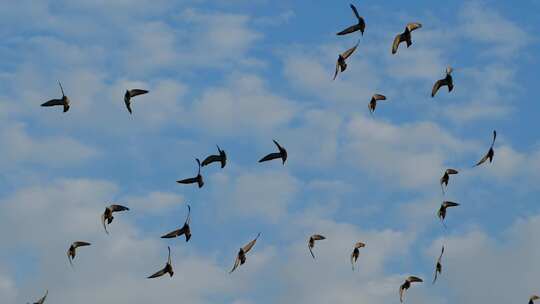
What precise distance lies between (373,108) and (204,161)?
12.5 m

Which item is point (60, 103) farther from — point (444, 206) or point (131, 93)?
point (444, 206)

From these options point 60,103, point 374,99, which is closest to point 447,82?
point 374,99

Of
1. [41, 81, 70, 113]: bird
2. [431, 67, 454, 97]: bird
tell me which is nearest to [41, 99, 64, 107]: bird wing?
[41, 81, 70, 113]: bird

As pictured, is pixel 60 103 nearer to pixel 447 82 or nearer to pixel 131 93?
pixel 131 93

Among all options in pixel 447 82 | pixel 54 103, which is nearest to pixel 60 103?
pixel 54 103

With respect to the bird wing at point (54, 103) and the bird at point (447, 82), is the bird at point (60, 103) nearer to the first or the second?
the bird wing at point (54, 103)

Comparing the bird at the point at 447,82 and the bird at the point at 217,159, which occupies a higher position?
the bird at the point at 447,82

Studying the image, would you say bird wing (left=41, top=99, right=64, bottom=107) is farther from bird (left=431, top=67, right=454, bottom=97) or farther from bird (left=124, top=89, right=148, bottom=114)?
bird (left=431, top=67, right=454, bottom=97)

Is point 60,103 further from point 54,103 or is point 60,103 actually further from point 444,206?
point 444,206

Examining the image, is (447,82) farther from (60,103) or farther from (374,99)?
(60,103)

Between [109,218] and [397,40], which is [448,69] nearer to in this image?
[397,40]

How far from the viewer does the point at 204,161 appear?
2753 inches

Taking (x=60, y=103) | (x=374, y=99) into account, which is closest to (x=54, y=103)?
(x=60, y=103)

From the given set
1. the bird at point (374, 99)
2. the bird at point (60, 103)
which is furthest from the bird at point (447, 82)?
the bird at point (60, 103)
